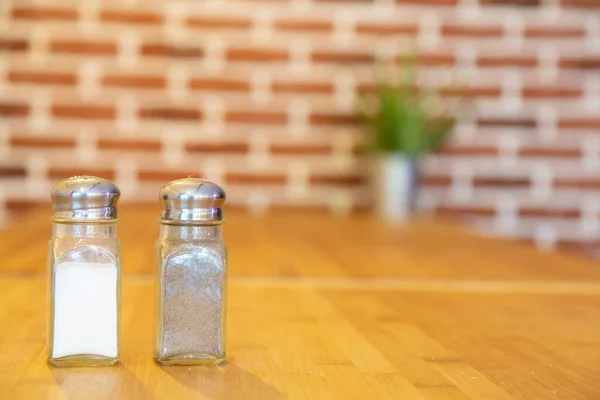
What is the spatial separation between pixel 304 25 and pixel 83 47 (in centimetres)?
76

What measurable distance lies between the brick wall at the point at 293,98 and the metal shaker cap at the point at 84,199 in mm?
2264

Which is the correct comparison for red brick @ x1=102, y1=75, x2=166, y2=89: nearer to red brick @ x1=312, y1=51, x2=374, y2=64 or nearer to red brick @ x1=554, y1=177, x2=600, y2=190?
red brick @ x1=312, y1=51, x2=374, y2=64

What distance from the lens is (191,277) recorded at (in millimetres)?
756

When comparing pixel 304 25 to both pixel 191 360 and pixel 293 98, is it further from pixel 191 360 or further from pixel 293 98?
pixel 191 360

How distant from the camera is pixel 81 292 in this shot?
0.74 metres

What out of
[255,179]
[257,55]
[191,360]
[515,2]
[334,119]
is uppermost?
[515,2]

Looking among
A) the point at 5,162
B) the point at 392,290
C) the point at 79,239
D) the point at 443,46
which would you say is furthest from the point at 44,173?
the point at 79,239

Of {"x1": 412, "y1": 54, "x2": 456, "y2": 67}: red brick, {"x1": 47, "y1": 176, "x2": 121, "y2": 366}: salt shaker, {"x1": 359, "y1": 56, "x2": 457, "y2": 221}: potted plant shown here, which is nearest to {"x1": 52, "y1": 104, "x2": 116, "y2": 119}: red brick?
{"x1": 359, "y1": 56, "x2": 457, "y2": 221}: potted plant

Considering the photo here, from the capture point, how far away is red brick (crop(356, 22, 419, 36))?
3.06 meters

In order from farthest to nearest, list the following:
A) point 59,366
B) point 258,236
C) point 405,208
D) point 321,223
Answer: point 405,208 < point 321,223 < point 258,236 < point 59,366

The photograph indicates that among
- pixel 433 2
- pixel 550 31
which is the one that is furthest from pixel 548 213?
pixel 433 2

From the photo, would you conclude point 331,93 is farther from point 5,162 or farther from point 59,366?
Result: point 59,366

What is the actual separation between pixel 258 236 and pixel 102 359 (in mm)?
1361

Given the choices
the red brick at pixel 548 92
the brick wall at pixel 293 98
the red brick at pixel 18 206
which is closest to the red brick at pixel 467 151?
the brick wall at pixel 293 98
